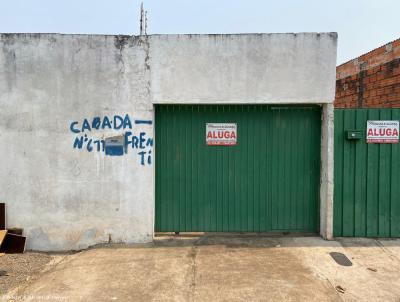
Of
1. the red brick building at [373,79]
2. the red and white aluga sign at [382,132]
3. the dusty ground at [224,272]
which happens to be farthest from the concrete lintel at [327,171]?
the red brick building at [373,79]

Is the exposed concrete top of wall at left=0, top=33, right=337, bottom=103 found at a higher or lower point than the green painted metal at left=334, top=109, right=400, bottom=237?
higher

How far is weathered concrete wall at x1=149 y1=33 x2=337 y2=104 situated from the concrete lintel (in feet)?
0.94

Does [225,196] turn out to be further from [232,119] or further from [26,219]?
[26,219]

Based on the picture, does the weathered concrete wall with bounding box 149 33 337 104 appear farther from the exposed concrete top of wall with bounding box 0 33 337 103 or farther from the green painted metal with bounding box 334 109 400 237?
the green painted metal with bounding box 334 109 400 237

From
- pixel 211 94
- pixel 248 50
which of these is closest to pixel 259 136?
pixel 211 94

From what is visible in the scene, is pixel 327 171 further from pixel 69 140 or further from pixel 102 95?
pixel 69 140

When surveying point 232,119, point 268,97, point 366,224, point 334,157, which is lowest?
point 366,224

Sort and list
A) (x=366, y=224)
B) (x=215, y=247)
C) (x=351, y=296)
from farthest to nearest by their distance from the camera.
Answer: (x=366, y=224), (x=215, y=247), (x=351, y=296)

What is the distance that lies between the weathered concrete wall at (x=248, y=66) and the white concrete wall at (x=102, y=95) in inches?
0.6

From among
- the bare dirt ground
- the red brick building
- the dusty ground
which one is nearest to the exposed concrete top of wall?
the dusty ground

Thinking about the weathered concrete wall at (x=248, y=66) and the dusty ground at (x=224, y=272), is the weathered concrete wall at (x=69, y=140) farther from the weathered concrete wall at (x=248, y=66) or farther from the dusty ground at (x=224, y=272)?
the dusty ground at (x=224, y=272)

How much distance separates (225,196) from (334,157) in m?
1.93

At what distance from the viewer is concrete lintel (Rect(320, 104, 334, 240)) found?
468 centimetres

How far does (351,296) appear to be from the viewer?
331 cm
